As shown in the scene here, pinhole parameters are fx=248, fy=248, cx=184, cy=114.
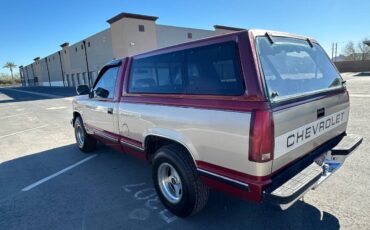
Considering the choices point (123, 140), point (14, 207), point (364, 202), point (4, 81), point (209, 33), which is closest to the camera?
point (364, 202)

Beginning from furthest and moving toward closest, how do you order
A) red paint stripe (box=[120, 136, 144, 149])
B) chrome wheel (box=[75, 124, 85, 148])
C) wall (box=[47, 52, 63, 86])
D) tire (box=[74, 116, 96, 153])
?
wall (box=[47, 52, 63, 86])
chrome wheel (box=[75, 124, 85, 148])
tire (box=[74, 116, 96, 153])
red paint stripe (box=[120, 136, 144, 149])

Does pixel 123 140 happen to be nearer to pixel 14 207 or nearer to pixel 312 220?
pixel 14 207

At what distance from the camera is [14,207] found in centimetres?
353

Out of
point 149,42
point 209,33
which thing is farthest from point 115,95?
point 209,33

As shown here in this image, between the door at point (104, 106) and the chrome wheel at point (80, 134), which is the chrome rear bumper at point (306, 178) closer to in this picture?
the door at point (104, 106)

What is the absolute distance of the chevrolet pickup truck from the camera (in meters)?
2.14

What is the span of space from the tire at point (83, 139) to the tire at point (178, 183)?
2958mm

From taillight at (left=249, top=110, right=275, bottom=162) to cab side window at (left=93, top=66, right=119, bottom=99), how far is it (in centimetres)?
276

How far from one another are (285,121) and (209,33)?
3551 cm

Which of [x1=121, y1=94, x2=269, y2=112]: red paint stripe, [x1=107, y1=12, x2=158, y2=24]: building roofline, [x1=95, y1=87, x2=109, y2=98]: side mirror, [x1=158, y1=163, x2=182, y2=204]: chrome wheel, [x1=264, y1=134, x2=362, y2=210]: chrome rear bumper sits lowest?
[x1=158, y1=163, x2=182, y2=204]: chrome wheel

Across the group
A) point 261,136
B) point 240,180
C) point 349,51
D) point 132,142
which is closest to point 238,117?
point 261,136

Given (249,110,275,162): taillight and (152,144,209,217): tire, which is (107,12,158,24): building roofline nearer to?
(152,144,209,217): tire

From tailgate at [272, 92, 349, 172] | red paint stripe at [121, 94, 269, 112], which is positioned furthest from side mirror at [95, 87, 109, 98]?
tailgate at [272, 92, 349, 172]

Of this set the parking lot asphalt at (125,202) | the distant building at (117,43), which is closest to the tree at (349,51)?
the distant building at (117,43)
